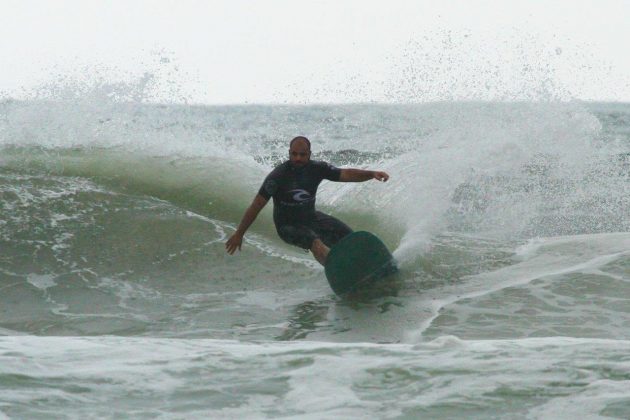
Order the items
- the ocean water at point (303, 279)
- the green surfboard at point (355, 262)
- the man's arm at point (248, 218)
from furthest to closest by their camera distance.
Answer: the man's arm at point (248, 218) < the green surfboard at point (355, 262) < the ocean water at point (303, 279)

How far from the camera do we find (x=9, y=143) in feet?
43.8

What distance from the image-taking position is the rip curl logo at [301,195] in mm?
8555

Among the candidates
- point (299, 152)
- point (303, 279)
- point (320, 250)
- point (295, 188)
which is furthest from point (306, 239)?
point (303, 279)

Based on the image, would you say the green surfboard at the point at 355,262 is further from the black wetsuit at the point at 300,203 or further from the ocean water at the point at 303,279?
the black wetsuit at the point at 300,203

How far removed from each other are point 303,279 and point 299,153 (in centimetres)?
157

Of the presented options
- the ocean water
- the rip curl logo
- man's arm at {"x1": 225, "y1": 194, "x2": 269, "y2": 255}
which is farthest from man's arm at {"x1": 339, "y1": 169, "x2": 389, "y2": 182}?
the ocean water

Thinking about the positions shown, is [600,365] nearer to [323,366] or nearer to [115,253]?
[323,366]

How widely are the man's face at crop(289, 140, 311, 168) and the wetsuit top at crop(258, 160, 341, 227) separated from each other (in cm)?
5

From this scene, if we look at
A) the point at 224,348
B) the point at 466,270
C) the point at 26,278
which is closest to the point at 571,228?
the point at 466,270

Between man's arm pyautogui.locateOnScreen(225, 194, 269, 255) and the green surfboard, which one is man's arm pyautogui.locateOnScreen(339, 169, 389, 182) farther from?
man's arm pyautogui.locateOnScreen(225, 194, 269, 255)

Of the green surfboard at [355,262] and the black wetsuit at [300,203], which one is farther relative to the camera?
the black wetsuit at [300,203]

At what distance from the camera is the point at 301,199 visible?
28.2ft

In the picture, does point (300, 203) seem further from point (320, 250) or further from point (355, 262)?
point (355, 262)

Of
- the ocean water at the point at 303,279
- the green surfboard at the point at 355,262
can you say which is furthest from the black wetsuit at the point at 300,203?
the ocean water at the point at 303,279
